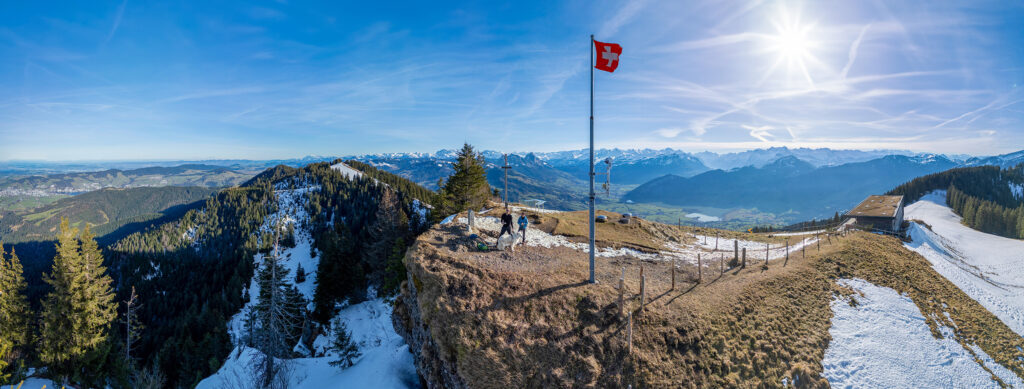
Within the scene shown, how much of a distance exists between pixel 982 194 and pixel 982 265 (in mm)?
125644

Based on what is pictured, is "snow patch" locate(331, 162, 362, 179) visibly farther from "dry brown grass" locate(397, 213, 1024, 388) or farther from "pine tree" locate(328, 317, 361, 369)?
"dry brown grass" locate(397, 213, 1024, 388)

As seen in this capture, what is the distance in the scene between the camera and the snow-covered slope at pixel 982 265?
89.7 feet

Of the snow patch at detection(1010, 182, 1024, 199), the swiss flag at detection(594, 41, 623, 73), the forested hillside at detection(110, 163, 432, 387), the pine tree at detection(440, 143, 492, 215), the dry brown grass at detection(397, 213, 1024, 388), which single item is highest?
the swiss flag at detection(594, 41, 623, 73)

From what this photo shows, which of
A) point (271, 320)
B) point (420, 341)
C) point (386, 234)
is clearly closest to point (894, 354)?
point (420, 341)

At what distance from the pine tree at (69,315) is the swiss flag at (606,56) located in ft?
126

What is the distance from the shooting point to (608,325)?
1317 centimetres

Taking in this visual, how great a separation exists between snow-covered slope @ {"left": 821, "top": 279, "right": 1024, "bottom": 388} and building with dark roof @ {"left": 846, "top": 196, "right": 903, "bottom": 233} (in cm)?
5212

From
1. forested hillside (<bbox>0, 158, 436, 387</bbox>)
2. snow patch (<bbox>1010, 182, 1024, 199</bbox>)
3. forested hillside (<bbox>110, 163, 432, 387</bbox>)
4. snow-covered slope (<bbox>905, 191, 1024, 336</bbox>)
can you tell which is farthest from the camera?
snow patch (<bbox>1010, 182, 1024, 199</bbox>)

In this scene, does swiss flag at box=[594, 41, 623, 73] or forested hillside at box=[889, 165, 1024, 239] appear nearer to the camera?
swiss flag at box=[594, 41, 623, 73]

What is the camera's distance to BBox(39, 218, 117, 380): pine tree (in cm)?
2538

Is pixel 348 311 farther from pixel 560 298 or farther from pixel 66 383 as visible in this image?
pixel 560 298

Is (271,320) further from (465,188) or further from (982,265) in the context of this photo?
(982,265)

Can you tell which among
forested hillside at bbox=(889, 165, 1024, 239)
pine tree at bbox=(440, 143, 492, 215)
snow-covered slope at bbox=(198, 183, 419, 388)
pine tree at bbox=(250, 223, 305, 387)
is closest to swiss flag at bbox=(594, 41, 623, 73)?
snow-covered slope at bbox=(198, 183, 419, 388)

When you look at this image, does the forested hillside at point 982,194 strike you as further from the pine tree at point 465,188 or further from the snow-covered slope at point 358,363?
the snow-covered slope at point 358,363
